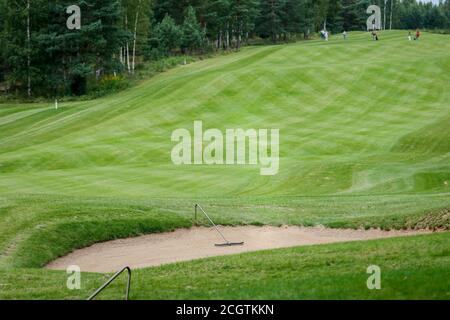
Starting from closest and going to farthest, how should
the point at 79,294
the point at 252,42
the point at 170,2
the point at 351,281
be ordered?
the point at 351,281 < the point at 79,294 < the point at 170,2 < the point at 252,42

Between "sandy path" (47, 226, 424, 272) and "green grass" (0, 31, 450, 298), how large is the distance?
0.61m

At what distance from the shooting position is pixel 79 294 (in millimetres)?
12836

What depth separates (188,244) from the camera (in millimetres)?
19828

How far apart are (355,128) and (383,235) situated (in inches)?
1172

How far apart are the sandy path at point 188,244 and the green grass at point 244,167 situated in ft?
2.01

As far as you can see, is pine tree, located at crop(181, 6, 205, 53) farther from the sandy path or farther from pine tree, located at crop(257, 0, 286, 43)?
the sandy path

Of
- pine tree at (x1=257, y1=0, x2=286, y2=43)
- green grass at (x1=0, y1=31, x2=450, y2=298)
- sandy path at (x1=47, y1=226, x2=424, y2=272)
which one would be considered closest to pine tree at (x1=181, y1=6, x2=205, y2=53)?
green grass at (x1=0, y1=31, x2=450, y2=298)

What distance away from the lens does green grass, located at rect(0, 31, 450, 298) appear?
813 inches

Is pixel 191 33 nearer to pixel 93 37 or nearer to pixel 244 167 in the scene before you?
pixel 93 37

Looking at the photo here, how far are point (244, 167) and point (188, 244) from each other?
59.7ft

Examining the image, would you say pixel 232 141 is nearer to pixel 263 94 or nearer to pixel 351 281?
pixel 263 94

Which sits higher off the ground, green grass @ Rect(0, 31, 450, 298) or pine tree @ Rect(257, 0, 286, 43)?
pine tree @ Rect(257, 0, 286, 43)

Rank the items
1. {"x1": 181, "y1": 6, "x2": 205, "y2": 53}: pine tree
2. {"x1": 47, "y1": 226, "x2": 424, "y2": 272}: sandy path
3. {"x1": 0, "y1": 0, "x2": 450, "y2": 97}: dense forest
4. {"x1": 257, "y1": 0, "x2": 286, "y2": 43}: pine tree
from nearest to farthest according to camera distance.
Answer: {"x1": 47, "y1": 226, "x2": 424, "y2": 272}: sandy path < {"x1": 0, "y1": 0, "x2": 450, "y2": 97}: dense forest < {"x1": 181, "y1": 6, "x2": 205, "y2": 53}: pine tree < {"x1": 257, "y1": 0, "x2": 286, "y2": 43}: pine tree
